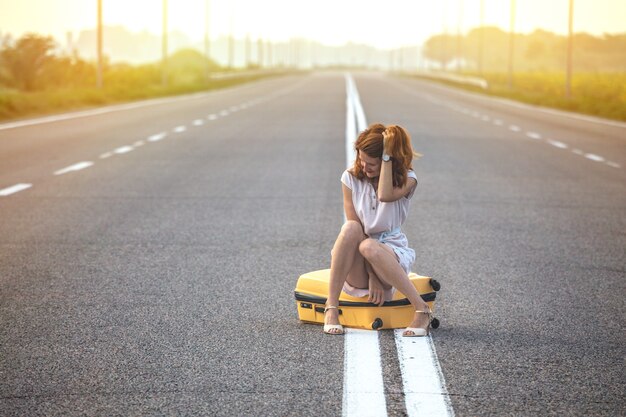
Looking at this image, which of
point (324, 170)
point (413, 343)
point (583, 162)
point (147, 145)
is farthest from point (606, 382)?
point (147, 145)

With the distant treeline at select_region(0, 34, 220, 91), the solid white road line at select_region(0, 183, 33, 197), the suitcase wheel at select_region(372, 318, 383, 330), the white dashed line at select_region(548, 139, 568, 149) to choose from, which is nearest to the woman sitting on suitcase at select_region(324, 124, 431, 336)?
the suitcase wheel at select_region(372, 318, 383, 330)

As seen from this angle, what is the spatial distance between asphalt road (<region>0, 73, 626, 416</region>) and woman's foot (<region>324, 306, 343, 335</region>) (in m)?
0.06

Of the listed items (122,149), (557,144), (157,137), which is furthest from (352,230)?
(557,144)

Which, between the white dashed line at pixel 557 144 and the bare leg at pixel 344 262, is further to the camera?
the white dashed line at pixel 557 144

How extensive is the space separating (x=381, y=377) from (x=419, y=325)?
0.83 meters

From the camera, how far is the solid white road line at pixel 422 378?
14.9ft

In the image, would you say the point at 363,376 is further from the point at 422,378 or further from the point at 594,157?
the point at 594,157

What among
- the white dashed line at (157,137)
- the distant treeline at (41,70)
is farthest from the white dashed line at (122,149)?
the distant treeline at (41,70)

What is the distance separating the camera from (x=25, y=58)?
67062 millimetres

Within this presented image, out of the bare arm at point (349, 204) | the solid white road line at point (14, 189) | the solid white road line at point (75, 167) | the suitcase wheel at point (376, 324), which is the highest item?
the bare arm at point (349, 204)

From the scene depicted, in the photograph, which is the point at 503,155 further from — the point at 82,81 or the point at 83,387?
the point at 82,81

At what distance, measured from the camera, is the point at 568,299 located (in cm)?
697

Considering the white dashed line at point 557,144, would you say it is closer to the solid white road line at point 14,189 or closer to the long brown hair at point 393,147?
the solid white road line at point 14,189

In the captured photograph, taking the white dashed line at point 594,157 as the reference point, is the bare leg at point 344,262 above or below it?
above
